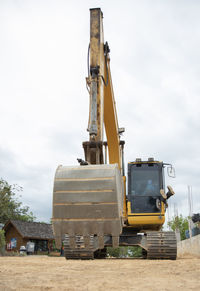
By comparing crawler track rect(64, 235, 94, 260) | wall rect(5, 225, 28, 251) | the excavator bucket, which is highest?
the excavator bucket

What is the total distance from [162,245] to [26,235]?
100ft

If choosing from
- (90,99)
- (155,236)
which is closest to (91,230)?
(90,99)

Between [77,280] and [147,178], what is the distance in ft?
24.1

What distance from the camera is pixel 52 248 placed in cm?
4578

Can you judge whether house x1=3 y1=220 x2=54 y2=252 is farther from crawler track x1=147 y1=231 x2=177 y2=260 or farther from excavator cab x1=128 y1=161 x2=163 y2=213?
crawler track x1=147 y1=231 x2=177 y2=260

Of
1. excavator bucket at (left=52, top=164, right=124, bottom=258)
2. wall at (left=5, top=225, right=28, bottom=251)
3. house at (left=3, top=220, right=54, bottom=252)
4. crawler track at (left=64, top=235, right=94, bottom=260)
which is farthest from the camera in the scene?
wall at (left=5, top=225, right=28, bottom=251)

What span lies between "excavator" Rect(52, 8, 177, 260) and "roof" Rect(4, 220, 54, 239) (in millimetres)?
26878

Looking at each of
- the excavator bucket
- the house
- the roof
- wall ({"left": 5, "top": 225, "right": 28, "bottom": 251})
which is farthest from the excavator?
wall ({"left": 5, "top": 225, "right": 28, "bottom": 251})

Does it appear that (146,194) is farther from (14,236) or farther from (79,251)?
(14,236)

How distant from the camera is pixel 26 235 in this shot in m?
39.9

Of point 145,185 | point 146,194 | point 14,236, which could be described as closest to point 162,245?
point 146,194

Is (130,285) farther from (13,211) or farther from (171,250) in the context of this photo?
(13,211)

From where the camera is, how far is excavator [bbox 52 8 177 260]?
18.5 ft

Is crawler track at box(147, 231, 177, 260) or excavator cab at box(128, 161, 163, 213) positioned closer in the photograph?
crawler track at box(147, 231, 177, 260)
